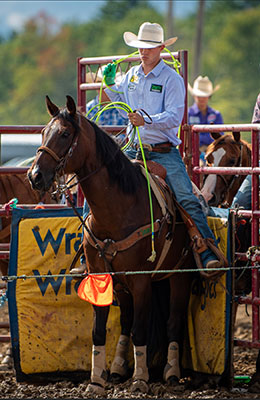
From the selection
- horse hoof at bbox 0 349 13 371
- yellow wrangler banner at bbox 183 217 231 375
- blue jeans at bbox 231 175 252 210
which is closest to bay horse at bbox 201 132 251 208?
blue jeans at bbox 231 175 252 210

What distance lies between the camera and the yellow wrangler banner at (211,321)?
6.27 metres

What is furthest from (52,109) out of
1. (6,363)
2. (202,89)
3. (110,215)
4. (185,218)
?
(202,89)

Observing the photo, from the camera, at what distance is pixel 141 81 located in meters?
6.46

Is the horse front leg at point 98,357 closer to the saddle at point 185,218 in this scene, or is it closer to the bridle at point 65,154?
the saddle at point 185,218

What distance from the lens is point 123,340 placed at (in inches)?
257

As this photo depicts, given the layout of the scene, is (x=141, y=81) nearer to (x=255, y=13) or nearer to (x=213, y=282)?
(x=213, y=282)

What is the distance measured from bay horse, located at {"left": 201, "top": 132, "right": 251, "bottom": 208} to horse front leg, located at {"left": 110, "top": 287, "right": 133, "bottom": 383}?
1.50m

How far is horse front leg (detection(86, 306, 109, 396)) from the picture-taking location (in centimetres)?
597

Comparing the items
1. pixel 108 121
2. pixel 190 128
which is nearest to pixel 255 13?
pixel 108 121

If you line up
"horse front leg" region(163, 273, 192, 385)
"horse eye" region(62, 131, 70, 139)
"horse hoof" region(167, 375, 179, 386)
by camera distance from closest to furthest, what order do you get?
"horse eye" region(62, 131, 70, 139) < "horse hoof" region(167, 375, 179, 386) < "horse front leg" region(163, 273, 192, 385)

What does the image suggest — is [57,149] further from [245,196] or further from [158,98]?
[245,196]

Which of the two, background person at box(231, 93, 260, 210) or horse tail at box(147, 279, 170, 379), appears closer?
horse tail at box(147, 279, 170, 379)

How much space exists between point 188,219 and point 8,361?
2.57 metres

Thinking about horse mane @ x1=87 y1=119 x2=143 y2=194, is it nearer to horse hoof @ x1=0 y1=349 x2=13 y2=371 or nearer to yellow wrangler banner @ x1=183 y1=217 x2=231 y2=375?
yellow wrangler banner @ x1=183 y1=217 x2=231 y2=375
